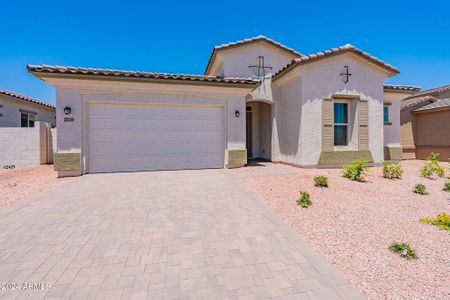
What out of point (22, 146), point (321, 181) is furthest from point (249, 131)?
point (22, 146)

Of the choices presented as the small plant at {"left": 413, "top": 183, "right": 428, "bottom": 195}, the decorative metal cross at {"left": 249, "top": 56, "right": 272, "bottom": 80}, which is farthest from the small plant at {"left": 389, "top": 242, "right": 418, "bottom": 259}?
the decorative metal cross at {"left": 249, "top": 56, "right": 272, "bottom": 80}

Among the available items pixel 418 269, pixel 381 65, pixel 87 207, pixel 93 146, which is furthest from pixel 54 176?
pixel 381 65

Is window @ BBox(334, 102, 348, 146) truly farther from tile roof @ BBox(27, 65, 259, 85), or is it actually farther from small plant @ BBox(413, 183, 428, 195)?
tile roof @ BBox(27, 65, 259, 85)

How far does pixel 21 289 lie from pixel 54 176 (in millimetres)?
7127

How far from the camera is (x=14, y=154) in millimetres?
9750

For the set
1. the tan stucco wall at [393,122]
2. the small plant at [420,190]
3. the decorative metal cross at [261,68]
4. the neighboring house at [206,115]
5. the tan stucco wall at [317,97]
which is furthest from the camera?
the tan stucco wall at [393,122]

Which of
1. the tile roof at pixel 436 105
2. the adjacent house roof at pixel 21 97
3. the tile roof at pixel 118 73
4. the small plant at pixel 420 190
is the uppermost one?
the adjacent house roof at pixel 21 97

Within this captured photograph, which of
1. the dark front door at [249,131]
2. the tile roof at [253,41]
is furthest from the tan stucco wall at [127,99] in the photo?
the dark front door at [249,131]

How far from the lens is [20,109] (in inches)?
520

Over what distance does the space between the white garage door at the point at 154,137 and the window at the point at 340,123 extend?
17.9ft

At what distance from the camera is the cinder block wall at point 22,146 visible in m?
→ 9.66

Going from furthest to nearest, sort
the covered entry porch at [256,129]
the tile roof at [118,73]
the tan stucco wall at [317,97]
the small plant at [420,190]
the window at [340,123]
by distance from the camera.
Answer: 1. the covered entry porch at [256,129]
2. the window at [340,123]
3. the tan stucco wall at [317,97]
4. the tile roof at [118,73]
5. the small plant at [420,190]

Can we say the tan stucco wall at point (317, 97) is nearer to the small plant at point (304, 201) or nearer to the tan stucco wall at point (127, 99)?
the tan stucco wall at point (127, 99)

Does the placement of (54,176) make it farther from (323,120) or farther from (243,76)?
(323,120)
